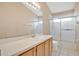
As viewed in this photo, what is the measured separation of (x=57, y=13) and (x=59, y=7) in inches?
3.2

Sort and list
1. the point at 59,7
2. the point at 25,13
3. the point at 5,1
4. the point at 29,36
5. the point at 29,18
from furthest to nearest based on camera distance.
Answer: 1. the point at 29,36
2. the point at 29,18
3. the point at 25,13
4. the point at 59,7
5. the point at 5,1

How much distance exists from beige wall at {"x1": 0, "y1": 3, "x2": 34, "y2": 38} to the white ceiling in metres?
0.32

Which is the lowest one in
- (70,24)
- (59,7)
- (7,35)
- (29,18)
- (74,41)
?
(74,41)

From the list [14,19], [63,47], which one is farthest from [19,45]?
[63,47]

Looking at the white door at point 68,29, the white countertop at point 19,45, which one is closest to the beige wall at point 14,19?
the white countertop at point 19,45

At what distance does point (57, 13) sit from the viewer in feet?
Result: 4.43

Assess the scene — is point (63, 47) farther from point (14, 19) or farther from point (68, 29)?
point (14, 19)

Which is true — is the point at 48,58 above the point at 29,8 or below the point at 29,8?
below

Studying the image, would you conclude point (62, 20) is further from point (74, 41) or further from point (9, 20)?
point (9, 20)

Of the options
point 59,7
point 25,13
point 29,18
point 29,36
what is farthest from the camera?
point 29,36

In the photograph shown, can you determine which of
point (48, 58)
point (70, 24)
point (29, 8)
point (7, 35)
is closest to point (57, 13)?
point (70, 24)

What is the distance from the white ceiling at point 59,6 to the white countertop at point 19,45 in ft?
1.37

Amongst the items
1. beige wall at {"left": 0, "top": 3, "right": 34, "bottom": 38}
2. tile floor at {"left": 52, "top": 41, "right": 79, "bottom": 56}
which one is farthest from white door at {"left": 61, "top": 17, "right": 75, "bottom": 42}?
beige wall at {"left": 0, "top": 3, "right": 34, "bottom": 38}

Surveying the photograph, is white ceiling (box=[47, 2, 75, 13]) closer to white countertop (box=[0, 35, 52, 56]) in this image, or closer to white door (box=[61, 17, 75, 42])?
white door (box=[61, 17, 75, 42])
